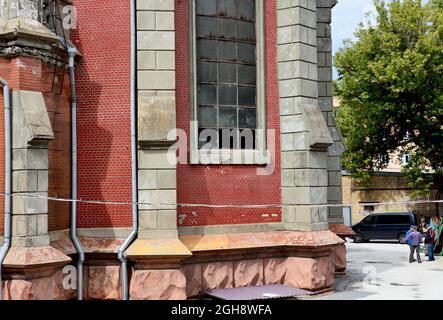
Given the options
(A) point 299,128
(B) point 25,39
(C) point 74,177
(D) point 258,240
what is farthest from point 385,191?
(B) point 25,39

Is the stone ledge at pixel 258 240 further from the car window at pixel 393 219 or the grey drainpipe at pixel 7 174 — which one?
the car window at pixel 393 219

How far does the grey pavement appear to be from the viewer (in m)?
14.4

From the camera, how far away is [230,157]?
13.9 meters

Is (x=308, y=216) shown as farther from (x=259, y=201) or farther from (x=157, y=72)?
(x=157, y=72)

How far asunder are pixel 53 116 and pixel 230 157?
4.07 metres

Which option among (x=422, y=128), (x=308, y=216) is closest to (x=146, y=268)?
(x=308, y=216)

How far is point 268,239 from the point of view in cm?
1408

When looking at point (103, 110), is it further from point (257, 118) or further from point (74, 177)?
point (257, 118)

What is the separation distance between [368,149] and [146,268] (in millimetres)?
23611

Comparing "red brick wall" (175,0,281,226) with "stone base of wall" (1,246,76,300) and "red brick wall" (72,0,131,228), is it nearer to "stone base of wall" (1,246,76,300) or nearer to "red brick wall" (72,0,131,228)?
"red brick wall" (72,0,131,228)

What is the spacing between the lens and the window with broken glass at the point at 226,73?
45.9ft

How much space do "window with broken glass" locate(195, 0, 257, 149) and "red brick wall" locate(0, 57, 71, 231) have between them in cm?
304

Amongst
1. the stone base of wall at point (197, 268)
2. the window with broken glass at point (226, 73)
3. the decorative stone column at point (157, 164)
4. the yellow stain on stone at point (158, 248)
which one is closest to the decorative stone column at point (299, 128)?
the stone base of wall at point (197, 268)

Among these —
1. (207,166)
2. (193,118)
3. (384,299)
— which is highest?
(193,118)
